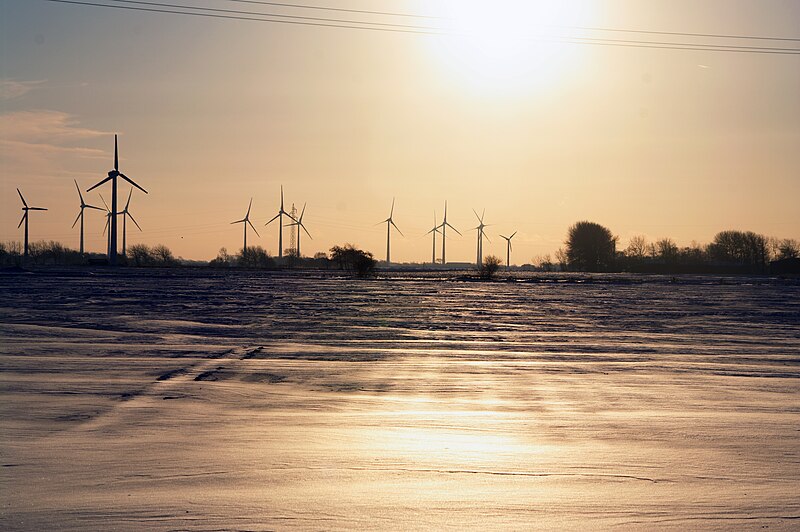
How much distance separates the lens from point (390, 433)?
1033 cm

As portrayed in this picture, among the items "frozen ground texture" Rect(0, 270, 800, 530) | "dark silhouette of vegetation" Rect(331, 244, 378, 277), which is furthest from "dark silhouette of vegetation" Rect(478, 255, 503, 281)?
"frozen ground texture" Rect(0, 270, 800, 530)

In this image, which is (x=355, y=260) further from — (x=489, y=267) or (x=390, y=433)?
(x=390, y=433)

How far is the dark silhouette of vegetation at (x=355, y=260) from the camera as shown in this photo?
11012 cm

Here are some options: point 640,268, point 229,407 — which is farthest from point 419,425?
point 640,268

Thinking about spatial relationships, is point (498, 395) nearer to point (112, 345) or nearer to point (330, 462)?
point (330, 462)

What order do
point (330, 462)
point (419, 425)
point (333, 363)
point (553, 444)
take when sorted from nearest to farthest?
point (330, 462)
point (553, 444)
point (419, 425)
point (333, 363)

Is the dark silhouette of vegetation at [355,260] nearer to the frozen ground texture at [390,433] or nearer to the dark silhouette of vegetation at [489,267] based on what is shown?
the dark silhouette of vegetation at [489,267]

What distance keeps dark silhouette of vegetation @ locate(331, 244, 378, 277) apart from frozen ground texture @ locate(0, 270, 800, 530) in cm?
8552

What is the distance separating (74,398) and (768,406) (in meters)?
11.1

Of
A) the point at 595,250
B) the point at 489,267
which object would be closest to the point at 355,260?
the point at 489,267

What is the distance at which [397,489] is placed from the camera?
A: 24.9 feet

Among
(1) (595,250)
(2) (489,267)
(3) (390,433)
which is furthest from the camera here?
(1) (595,250)

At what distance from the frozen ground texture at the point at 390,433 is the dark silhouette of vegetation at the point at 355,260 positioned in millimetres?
85518

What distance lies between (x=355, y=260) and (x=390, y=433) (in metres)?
104
